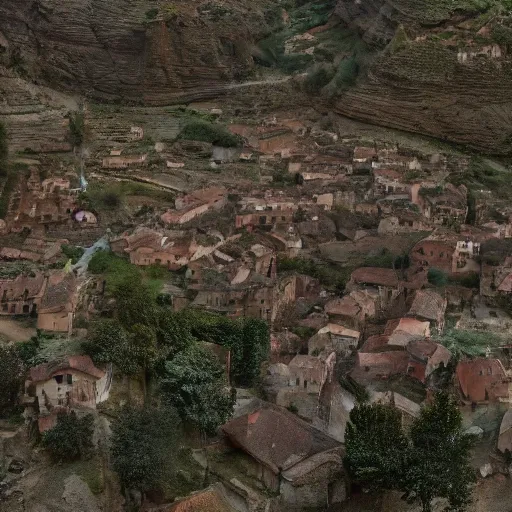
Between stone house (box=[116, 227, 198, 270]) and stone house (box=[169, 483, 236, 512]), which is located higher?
stone house (box=[169, 483, 236, 512])

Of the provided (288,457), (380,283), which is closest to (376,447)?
(288,457)

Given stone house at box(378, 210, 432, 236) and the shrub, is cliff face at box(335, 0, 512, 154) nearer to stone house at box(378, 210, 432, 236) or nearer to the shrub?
the shrub

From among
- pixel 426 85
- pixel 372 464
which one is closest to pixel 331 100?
pixel 426 85

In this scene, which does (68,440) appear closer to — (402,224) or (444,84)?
(402,224)

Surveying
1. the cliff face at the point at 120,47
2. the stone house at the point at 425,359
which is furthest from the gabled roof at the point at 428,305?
the cliff face at the point at 120,47

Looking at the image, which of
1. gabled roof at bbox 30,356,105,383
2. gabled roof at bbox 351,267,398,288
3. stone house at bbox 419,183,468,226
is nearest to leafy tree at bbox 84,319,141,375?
gabled roof at bbox 30,356,105,383

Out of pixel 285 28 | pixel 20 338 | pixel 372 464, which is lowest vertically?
pixel 285 28

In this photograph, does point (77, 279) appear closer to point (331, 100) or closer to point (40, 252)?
point (40, 252)
